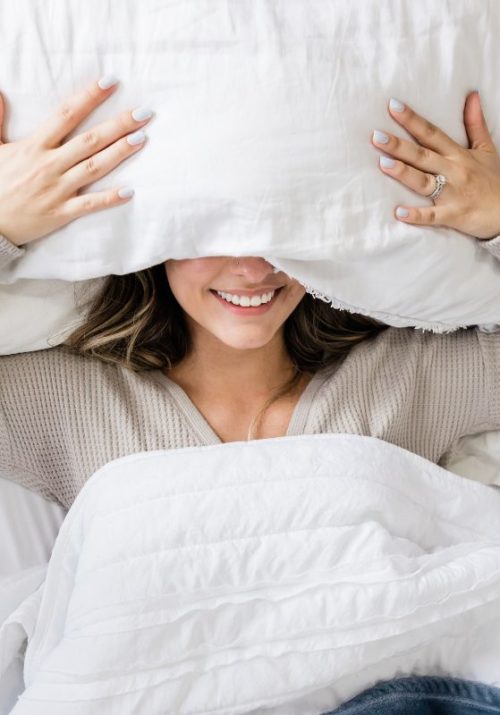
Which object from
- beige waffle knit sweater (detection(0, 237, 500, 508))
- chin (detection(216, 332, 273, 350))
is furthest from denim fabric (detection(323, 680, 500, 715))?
chin (detection(216, 332, 273, 350))

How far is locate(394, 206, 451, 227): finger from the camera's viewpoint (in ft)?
3.27

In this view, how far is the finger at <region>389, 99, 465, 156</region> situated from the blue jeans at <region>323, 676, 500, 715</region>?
57 cm

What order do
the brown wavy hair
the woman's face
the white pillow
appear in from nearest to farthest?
the white pillow → the woman's face → the brown wavy hair

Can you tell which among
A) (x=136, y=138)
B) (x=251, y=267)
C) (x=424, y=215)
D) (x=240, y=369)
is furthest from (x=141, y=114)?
(x=240, y=369)

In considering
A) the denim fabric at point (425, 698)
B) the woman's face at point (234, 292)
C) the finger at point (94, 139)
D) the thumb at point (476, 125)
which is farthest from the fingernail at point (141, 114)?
the denim fabric at point (425, 698)

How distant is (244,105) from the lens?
944 mm

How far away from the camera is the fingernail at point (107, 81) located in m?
0.96

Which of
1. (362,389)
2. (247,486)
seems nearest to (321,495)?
(247,486)

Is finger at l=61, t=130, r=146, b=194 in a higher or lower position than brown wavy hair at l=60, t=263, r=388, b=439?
higher

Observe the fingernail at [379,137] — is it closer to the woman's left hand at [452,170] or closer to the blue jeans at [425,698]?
the woman's left hand at [452,170]

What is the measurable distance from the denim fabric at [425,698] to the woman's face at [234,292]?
394 mm

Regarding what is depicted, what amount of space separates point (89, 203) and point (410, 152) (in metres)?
0.32

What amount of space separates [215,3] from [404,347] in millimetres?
501

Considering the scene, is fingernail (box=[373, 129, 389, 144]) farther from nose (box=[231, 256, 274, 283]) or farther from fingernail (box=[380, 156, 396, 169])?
nose (box=[231, 256, 274, 283])
